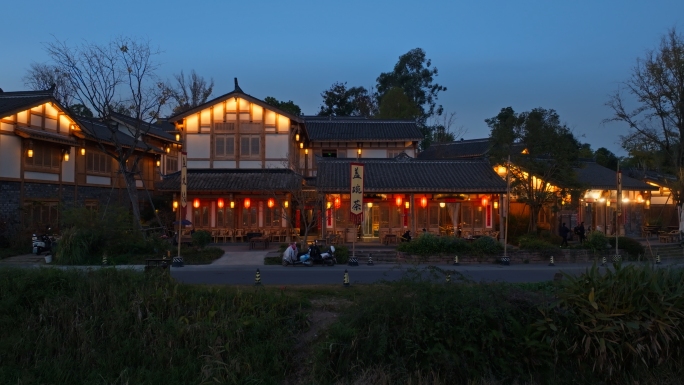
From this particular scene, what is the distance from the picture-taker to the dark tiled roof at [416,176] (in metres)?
26.7

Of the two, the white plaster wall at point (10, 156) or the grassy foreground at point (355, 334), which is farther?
the white plaster wall at point (10, 156)

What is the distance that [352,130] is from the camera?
37.4 m

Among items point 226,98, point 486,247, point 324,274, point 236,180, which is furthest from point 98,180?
point 486,247

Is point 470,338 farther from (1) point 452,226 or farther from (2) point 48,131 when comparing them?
(2) point 48,131

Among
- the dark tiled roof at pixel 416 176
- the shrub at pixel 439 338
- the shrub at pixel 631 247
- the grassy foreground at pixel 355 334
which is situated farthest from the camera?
the dark tiled roof at pixel 416 176

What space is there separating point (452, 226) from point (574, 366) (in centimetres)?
2018

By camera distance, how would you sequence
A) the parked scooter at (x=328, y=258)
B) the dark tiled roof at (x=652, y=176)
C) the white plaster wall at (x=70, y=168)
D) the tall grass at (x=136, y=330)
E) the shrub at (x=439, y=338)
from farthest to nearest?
the dark tiled roof at (x=652, y=176), the white plaster wall at (x=70, y=168), the parked scooter at (x=328, y=258), the tall grass at (x=136, y=330), the shrub at (x=439, y=338)

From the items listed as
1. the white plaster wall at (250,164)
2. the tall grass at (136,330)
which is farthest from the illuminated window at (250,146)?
the tall grass at (136,330)

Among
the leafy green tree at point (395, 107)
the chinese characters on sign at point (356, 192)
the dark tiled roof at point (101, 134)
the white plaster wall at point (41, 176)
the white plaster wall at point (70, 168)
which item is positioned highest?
the leafy green tree at point (395, 107)

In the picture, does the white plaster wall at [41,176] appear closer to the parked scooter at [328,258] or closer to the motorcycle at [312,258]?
the motorcycle at [312,258]

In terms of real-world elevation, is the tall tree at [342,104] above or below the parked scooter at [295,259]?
above

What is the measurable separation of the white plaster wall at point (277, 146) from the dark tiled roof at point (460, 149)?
47.5ft

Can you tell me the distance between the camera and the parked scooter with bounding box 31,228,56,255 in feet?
73.5

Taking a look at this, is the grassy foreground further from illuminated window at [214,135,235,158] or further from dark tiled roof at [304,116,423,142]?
dark tiled roof at [304,116,423,142]
